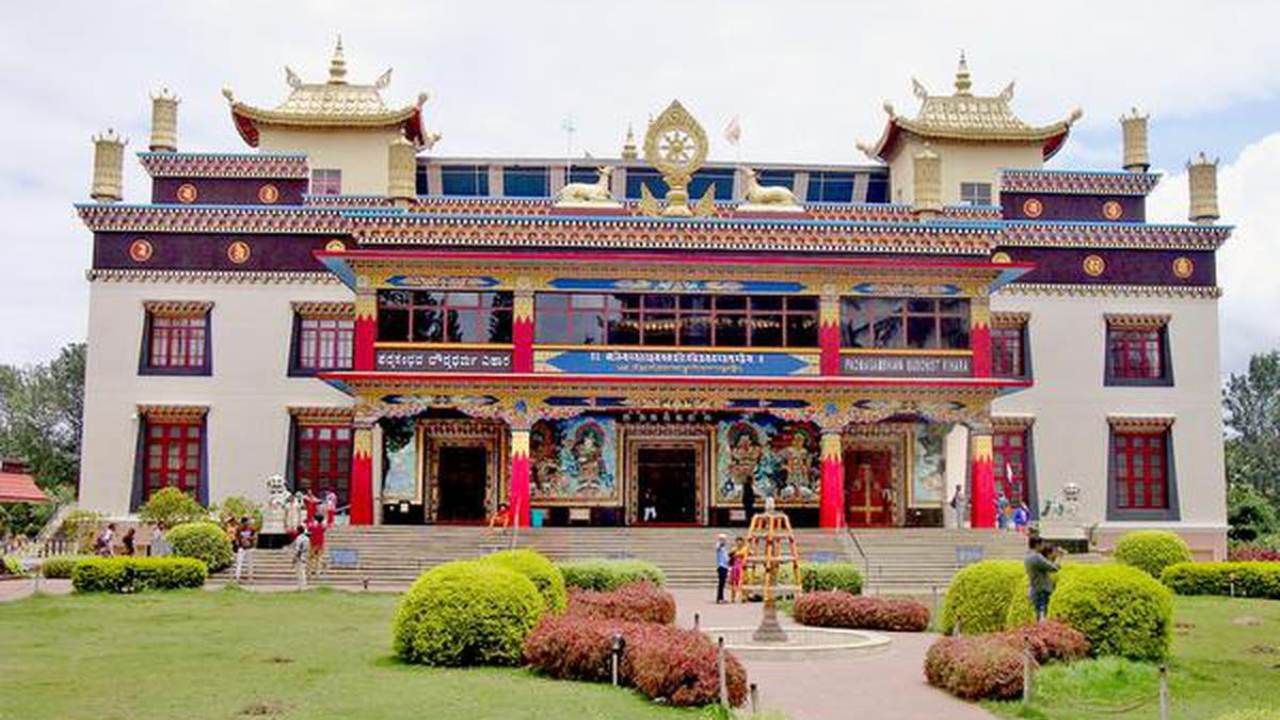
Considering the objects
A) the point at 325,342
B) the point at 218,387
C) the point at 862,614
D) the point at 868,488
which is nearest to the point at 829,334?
the point at 868,488

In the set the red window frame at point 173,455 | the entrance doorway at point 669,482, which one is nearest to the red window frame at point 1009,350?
the entrance doorway at point 669,482

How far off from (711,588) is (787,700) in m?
16.8

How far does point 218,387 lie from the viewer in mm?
43625

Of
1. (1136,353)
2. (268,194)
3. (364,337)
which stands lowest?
(364,337)

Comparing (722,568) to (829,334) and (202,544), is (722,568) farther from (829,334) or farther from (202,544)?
(202,544)

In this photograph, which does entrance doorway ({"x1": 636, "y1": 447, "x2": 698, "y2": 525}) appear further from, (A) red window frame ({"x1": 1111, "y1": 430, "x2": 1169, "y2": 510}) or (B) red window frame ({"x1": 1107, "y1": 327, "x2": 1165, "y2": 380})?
(B) red window frame ({"x1": 1107, "y1": 327, "x2": 1165, "y2": 380})

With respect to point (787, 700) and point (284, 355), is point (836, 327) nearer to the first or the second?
point (284, 355)

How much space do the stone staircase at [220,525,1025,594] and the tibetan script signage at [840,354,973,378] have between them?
4.47 meters

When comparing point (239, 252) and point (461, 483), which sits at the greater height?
point (239, 252)

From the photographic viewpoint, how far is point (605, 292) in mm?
38250

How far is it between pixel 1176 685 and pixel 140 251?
36.1 meters

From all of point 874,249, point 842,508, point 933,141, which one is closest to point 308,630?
point 842,508

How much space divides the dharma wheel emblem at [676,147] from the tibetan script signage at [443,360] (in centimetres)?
709

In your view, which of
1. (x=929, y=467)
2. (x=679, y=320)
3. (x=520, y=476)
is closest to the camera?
(x=520, y=476)
